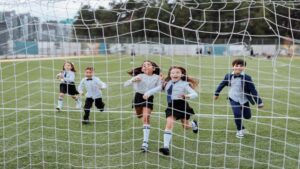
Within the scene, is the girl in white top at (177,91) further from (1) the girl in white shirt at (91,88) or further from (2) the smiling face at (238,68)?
(1) the girl in white shirt at (91,88)

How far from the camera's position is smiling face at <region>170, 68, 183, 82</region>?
578cm

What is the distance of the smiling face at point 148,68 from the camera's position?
6.04 m

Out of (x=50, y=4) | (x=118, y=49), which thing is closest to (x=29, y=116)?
(x=118, y=49)

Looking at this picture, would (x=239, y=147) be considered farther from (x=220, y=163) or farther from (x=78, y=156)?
(x=78, y=156)

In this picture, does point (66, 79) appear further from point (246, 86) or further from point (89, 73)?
point (246, 86)

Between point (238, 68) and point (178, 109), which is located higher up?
point (238, 68)

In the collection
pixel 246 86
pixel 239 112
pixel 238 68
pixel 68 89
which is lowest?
pixel 239 112

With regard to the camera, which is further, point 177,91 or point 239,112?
point 239,112

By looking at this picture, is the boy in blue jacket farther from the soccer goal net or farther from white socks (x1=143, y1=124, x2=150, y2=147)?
white socks (x1=143, y1=124, x2=150, y2=147)

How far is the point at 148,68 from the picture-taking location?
605 cm

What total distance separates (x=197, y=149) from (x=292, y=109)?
4653 millimetres

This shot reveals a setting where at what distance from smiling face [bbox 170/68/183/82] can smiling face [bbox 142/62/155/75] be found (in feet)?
1.26

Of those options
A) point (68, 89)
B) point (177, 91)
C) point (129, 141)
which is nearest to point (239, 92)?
point (177, 91)

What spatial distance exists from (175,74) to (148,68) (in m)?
0.47
